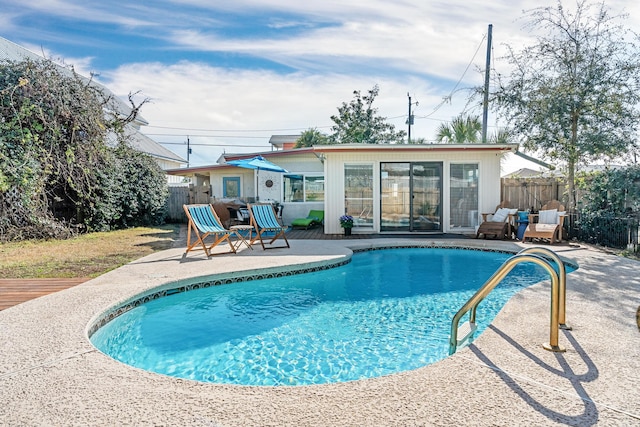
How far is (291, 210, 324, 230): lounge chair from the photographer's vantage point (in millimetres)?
12891

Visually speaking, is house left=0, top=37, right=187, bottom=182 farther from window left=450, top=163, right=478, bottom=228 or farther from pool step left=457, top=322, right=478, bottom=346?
pool step left=457, top=322, right=478, bottom=346

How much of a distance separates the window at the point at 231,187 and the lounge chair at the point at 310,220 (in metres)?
3.28

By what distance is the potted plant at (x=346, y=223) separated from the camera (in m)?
10.7

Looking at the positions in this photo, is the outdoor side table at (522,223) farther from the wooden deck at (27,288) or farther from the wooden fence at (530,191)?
the wooden deck at (27,288)

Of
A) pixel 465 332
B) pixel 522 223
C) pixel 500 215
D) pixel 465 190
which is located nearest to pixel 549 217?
pixel 522 223

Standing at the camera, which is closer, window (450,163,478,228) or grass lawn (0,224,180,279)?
grass lawn (0,224,180,279)

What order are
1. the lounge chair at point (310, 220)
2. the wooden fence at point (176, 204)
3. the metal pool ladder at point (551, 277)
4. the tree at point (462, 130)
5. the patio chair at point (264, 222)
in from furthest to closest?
the tree at point (462, 130), the wooden fence at point (176, 204), the lounge chair at point (310, 220), the patio chair at point (264, 222), the metal pool ladder at point (551, 277)

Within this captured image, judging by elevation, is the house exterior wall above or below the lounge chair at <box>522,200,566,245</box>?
above

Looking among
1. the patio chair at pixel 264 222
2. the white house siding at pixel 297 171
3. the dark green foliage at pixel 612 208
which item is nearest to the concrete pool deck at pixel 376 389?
the patio chair at pixel 264 222

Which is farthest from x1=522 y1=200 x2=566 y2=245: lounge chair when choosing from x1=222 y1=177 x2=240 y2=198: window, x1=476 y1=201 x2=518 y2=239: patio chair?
x1=222 y1=177 x2=240 y2=198: window

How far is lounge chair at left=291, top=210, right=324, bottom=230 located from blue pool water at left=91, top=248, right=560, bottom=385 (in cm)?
629

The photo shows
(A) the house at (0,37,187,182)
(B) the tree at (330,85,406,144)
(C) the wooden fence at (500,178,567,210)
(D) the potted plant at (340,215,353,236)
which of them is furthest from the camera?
(B) the tree at (330,85,406,144)

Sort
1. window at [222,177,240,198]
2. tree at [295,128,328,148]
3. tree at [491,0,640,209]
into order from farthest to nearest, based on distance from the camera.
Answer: tree at [295,128,328,148] → window at [222,177,240,198] → tree at [491,0,640,209]

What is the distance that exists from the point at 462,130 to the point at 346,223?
8928mm
